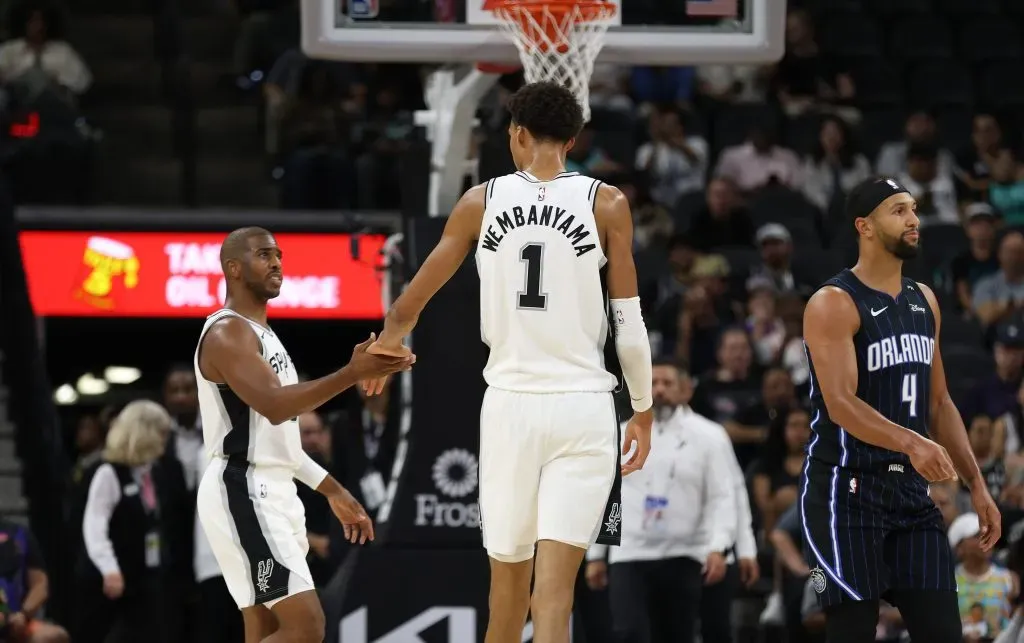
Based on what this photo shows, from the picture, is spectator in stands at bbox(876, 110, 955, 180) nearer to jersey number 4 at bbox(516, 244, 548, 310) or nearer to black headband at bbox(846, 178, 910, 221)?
black headband at bbox(846, 178, 910, 221)

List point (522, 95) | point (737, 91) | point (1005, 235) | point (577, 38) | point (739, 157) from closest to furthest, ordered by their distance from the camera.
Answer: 1. point (522, 95)
2. point (577, 38)
3. point (1005, 235)
4. point (739, 157)
5. point (737, 91)

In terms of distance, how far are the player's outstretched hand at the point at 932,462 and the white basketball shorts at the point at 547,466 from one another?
1030mm

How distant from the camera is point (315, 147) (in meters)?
15.5

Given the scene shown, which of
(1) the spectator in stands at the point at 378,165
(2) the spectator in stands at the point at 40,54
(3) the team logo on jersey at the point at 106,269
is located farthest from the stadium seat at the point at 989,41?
(3) the team logo on jersey at the point at 106,269

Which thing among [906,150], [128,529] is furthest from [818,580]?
[906,150]

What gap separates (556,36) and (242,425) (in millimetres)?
3262

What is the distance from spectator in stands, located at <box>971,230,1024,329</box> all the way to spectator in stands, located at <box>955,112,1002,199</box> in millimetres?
1698

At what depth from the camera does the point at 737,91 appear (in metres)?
17.3

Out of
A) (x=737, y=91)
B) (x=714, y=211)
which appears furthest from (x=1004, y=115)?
(x=714, y=211)

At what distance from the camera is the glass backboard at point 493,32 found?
31.9ft

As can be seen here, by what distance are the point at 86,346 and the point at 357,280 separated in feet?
12.2

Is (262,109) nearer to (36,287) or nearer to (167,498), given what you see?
(36,287)

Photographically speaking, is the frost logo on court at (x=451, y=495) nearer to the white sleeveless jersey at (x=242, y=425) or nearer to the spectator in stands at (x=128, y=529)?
the spectator in stands at (x=128, y=529)

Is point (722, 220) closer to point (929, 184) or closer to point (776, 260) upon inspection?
point (776, 260)
